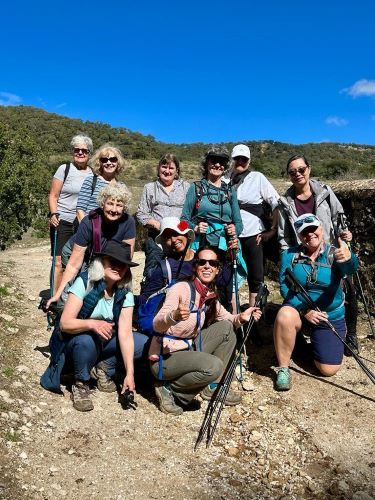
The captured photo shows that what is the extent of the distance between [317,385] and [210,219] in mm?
1884

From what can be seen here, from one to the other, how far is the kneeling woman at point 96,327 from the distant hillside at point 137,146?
30.2 m

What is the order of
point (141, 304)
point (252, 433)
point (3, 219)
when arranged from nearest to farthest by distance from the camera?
point (252, 433), point (141, 304), point (3, 219)

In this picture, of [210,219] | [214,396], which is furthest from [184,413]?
[210,219]

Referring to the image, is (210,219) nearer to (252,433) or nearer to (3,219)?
(252,433)

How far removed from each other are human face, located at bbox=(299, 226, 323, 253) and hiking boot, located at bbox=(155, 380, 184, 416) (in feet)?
5.88

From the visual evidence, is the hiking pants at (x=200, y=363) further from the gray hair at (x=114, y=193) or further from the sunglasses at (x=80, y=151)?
the sunglasses at (x=80, y=151)

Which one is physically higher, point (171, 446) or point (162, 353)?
point (162, 353)

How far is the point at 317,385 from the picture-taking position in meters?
4.51

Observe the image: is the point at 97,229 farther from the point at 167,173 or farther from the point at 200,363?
the point at 200,363

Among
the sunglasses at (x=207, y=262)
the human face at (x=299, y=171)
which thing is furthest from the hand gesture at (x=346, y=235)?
the sunglasses at (x=207, y=262)

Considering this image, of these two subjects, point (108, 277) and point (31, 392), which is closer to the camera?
point (108, 277)

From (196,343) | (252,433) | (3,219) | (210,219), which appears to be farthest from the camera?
(3,219)

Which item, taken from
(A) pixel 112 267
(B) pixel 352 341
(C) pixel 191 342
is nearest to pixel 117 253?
(A) pixel 112 267

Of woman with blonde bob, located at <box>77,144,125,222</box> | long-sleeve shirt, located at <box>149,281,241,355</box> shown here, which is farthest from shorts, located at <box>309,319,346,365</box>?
woman with blonde bob, located at <box>77,144,125,222</box>
